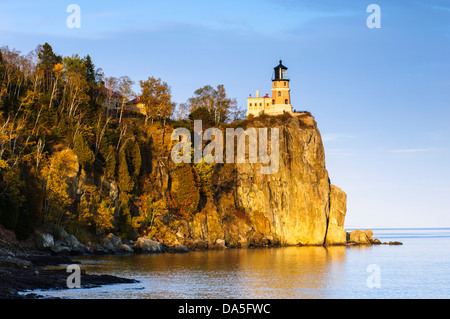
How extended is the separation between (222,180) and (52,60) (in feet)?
124

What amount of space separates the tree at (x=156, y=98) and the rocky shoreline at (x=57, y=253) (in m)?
25.9

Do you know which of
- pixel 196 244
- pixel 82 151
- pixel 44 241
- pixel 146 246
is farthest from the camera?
pixel 196 244

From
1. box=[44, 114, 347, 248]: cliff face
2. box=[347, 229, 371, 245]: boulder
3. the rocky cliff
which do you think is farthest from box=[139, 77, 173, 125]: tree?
box=[347, 229, 371, 245]: boulder

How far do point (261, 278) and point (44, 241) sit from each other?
25252 mm

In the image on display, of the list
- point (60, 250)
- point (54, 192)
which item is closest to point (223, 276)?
point (60, 250)

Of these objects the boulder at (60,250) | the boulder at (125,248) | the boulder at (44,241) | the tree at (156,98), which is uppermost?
the tree at (156,98)

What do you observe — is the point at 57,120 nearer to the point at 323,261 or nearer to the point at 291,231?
the point at 323,261

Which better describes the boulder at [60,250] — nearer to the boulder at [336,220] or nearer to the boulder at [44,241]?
the boulder at [44,241]

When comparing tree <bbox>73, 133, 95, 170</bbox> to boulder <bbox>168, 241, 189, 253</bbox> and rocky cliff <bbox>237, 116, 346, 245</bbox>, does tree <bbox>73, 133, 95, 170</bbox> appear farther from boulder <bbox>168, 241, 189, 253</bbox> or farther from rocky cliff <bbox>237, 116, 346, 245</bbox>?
rocky cliff <bbox>237, 116, 346, 245</bbox>

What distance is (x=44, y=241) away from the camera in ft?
202

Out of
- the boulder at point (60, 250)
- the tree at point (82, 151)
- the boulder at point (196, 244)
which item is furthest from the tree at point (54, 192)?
the boulder at point (196, 244)

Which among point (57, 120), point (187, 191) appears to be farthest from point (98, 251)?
point (187, 191)

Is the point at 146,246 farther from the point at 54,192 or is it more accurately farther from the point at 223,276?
the point at 223,276

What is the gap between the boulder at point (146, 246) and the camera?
77312mm
